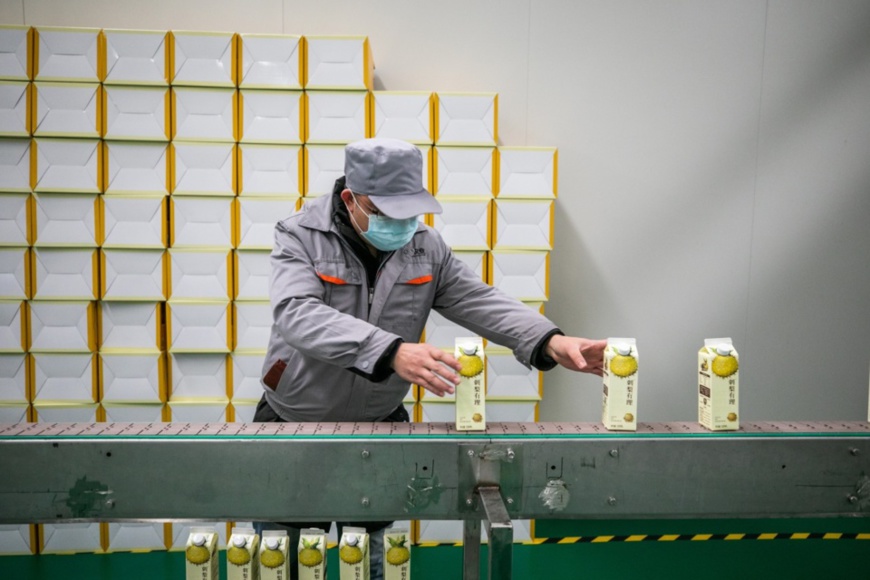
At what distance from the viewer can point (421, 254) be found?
5.81 ft

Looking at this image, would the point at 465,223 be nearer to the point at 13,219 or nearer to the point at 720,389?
the point at 720,389

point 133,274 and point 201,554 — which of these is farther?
point 133,274

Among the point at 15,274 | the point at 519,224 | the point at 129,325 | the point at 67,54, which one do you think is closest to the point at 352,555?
the point at 519,224

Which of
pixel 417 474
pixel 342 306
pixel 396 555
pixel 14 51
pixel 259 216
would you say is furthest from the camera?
pixel 259 216

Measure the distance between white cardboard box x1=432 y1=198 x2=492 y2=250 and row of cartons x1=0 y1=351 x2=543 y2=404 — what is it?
1.79 ft

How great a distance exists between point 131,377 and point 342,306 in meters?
1.68

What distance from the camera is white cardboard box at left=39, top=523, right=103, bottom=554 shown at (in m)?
2.84

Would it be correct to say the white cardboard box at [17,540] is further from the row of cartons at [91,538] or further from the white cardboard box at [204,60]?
the white cardboard box at [204,60]

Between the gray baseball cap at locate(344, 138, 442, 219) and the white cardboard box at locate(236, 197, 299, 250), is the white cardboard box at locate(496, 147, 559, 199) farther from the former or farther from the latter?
the gray baseball cap at locate(344, 138, 442, 219)

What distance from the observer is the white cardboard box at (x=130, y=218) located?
2812mm

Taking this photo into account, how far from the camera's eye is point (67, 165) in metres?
2.79

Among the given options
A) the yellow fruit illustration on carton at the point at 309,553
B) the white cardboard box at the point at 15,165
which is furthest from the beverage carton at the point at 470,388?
the white cardboard box at the point at 15,165

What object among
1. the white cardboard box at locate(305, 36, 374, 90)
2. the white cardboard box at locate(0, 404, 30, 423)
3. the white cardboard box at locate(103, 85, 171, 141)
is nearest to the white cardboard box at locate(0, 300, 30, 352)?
the white cardboard box at locate(0, 404, 30, 423)

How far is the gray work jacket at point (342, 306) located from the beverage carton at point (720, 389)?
0.41 metres
